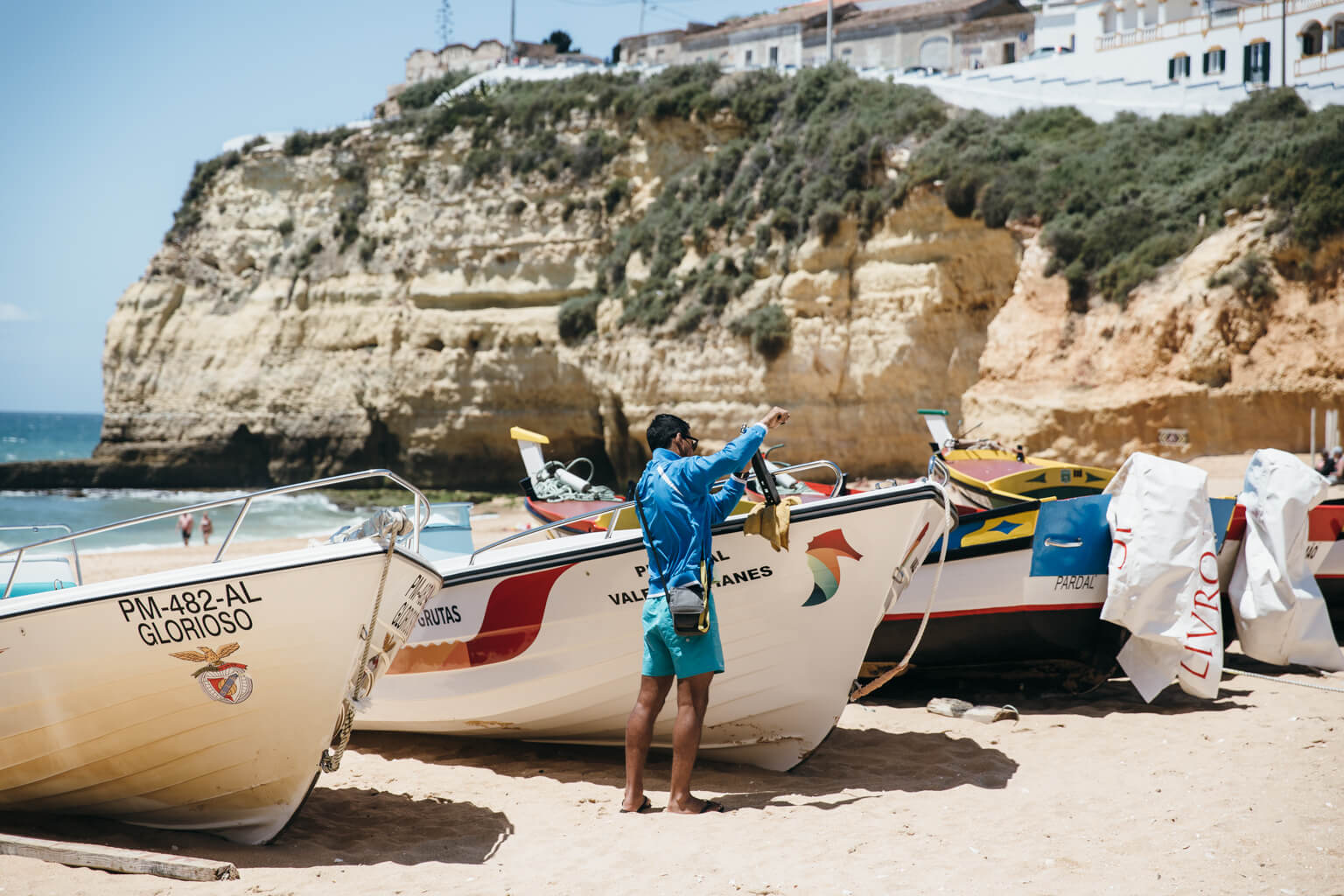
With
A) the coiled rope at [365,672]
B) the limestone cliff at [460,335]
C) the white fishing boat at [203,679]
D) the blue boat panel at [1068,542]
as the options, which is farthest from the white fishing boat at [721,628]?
the limestone cliff at [460,335]

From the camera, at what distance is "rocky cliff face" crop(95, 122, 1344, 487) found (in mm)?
18812

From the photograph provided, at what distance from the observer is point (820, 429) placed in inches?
1069

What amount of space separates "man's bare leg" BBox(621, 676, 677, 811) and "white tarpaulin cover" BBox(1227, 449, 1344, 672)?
4.87 meters

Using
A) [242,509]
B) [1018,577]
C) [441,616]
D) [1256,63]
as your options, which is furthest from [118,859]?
[1256,63]

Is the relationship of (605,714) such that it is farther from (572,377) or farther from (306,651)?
(572,377)

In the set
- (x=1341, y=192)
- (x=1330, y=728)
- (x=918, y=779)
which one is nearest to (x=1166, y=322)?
(x=1341, y=192)

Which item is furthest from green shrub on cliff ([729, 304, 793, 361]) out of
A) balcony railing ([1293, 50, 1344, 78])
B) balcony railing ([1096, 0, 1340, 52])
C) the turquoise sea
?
balcony railing ([1293, 50, 1344, 78])

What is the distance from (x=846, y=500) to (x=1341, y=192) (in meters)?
16.1

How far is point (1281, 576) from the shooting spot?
7633 millimetres

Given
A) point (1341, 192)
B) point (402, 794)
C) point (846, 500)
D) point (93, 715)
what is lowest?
point (402, 794)

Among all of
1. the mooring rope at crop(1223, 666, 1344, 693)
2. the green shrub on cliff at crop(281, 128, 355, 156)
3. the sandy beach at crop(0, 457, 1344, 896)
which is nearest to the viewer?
the sandy beach at crop(0, 457, 1344, 896)

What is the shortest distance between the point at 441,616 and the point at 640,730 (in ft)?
5.61

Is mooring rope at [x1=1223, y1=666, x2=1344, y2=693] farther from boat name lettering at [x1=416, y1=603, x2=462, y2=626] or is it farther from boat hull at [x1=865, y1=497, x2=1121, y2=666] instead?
boat name lettering at [x1=416, y1=603, x2=462, y2=626]

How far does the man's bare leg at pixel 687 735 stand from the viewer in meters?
5.17
